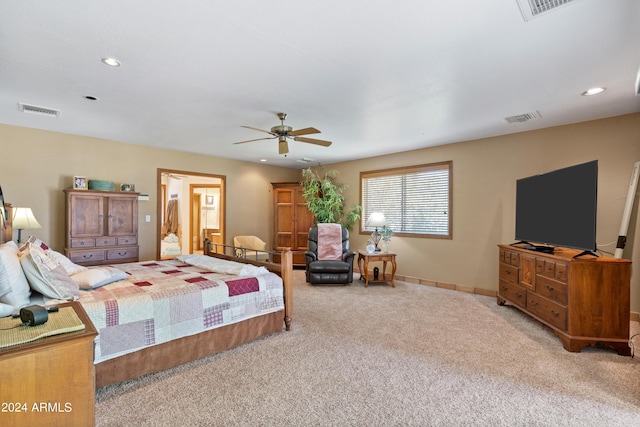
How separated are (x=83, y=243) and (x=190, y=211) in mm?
4136

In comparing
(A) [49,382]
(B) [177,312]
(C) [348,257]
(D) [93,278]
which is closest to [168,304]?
(B) [177,312]

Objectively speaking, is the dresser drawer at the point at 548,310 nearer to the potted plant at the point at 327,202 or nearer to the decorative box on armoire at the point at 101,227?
the potted plant at the point at 327,202

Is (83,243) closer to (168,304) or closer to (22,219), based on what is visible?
(22,219)

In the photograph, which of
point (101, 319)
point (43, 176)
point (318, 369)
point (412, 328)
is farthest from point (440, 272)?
point (43, 176)

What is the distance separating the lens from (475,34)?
7.07 feet

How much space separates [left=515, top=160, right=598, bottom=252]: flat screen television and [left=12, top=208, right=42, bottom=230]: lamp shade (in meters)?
6.37

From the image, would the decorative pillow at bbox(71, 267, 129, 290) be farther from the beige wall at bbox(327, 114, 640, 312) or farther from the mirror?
the mirror

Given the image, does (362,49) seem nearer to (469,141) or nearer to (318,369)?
(318,369)

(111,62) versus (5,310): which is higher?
(111,62)

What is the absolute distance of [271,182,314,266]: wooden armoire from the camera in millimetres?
7285

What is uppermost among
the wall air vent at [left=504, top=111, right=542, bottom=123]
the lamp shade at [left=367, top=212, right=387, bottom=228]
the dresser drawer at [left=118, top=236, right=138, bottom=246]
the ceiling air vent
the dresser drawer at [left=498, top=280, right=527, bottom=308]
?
the wall air vent at [left=504, top=111, right=542, bottom=123]

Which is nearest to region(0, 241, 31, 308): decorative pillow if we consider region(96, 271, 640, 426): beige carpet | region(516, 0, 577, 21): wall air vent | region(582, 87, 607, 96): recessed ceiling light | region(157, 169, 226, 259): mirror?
region(96, 271, 640, 426): beige carpet

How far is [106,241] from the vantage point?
474 cm

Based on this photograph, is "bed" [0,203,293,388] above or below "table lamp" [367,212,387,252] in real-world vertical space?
below
